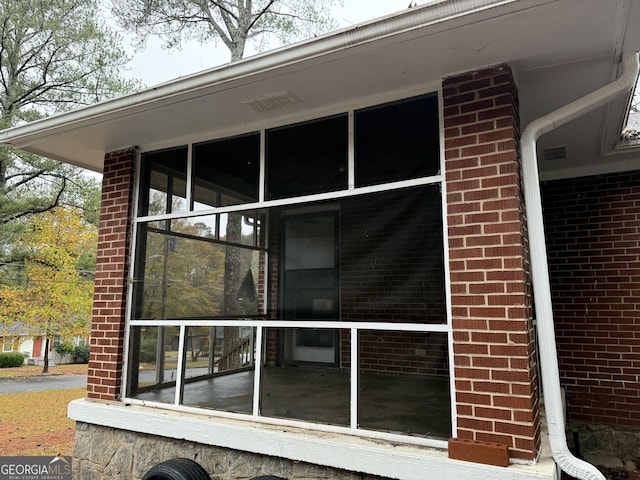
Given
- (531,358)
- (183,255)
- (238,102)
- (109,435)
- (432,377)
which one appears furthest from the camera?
(432,377)

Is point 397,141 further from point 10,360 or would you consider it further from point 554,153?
point 10,360

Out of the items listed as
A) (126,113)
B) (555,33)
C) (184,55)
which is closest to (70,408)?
(126,113)

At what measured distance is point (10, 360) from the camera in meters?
18.2

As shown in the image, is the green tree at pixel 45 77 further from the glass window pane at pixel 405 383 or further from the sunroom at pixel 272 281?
the glass window pane at pixel 405 383

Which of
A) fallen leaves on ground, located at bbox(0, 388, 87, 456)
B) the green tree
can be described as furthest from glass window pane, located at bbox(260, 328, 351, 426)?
the green tree

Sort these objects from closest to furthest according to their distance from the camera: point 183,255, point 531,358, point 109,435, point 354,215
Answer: point 531,358 < point 109,435 < point 183,255 < point 354,215

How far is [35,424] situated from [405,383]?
21.6 feet

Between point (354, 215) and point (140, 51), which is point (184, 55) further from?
point (354, 215)

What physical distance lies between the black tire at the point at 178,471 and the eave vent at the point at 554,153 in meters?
3.85

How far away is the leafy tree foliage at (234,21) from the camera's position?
401 inches

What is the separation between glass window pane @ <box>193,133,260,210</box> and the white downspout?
2.03m

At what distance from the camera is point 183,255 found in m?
3.91

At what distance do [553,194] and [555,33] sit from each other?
2662 mm

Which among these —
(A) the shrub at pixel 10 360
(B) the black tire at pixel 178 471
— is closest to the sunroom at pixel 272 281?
(B) the black tire at pixel 178 471
